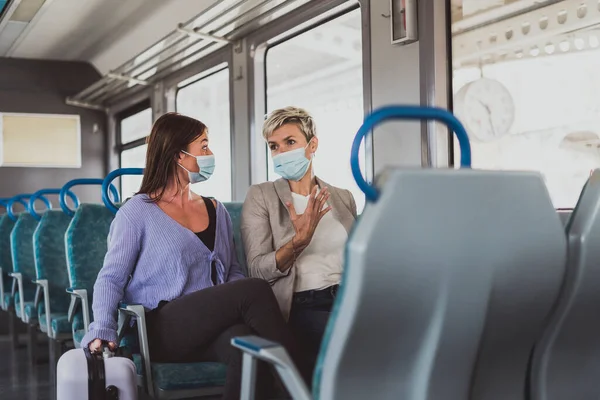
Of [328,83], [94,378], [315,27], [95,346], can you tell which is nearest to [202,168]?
[95,346]

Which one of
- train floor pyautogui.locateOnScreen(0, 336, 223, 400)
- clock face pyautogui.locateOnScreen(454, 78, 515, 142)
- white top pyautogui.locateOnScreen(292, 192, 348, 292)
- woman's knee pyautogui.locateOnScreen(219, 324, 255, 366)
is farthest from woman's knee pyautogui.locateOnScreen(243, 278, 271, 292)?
train floor pyautogui.locateOnScreen(0, 336, 223, 400)

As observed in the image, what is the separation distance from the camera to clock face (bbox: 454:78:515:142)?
131 inches

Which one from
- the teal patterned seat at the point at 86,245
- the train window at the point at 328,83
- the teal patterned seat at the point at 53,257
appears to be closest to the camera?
the teal patterned seat at the point at 86,245

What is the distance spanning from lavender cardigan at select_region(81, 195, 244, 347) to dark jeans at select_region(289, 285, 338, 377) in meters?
0.32

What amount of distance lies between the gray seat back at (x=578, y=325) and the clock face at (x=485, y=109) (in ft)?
6.08

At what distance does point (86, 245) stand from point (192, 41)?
273cm

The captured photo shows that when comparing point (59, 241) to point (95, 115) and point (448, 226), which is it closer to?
point (448, 226)

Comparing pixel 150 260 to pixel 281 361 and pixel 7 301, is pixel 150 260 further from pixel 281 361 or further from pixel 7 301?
pixel 7 301

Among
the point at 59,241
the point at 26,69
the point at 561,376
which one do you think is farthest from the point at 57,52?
the point at 561,376

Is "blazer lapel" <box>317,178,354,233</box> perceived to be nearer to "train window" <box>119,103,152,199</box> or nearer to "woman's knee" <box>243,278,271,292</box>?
"woman's knee" <box>243,278,271,292</box>

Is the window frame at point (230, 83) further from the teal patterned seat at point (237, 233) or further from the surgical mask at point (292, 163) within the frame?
the surgical mask at point (292, 163)

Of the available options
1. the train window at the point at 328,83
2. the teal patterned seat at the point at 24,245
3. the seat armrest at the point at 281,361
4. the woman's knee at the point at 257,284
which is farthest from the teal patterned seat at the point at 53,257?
the seat armrest at the point at 281,361

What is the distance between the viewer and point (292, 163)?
2.63m

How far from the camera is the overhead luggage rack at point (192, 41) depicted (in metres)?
4.75
